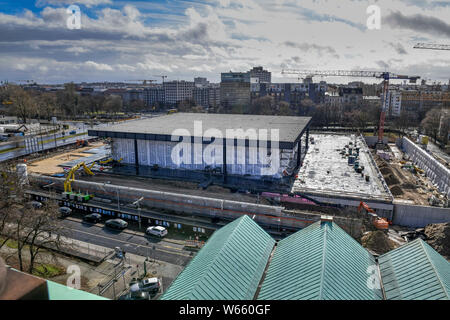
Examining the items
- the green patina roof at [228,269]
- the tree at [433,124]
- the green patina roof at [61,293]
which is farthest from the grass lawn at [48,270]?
the tree at [433,124]

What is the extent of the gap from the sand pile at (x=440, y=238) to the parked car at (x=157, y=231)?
21.8m

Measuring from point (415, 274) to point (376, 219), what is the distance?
62.1 ft

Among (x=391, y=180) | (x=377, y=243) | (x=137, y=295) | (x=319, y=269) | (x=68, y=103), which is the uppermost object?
(x=68, y=103)

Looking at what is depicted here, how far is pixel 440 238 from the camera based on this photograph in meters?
24.6

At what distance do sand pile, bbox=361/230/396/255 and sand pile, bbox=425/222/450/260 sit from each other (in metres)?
3.00

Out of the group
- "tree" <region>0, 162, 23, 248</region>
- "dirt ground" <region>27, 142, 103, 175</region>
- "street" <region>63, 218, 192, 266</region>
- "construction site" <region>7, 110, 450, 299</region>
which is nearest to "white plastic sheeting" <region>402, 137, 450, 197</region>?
"construction site" <region>7, 110, 450, 299</region>

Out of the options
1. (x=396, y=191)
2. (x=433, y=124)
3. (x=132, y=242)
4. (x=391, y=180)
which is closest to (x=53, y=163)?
(x=132, y=242)

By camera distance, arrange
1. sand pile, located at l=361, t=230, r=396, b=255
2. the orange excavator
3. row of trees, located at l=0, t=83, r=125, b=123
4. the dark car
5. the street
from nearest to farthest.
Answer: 1. sand pile, located at l=361, t=230, r=396, b=255
2. the street
3. the orange excavator
4. the dark car
5. row of trees, located at l=0, t=83, r=125, b=123

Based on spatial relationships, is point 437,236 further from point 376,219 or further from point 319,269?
point 319,269

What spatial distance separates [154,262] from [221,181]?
728 inches

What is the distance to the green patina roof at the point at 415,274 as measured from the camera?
448 inches

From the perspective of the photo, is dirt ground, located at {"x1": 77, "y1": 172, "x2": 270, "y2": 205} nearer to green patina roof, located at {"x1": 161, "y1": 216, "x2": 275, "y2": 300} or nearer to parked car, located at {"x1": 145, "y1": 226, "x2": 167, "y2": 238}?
parked car, located at {"x1": 145, "y1": 226, "x2": 167, "y2": 238}

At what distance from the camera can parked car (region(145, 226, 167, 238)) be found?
2727 centimetres
